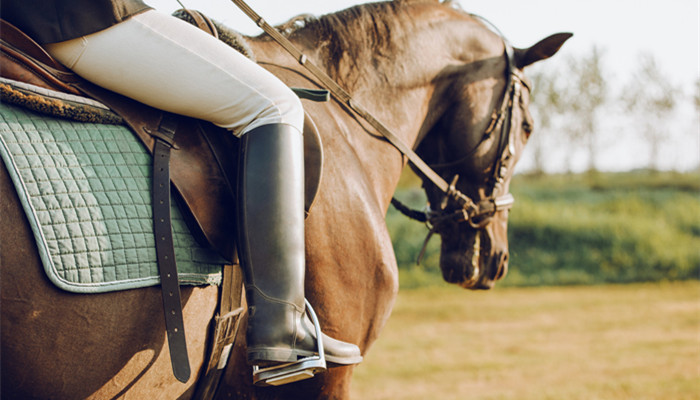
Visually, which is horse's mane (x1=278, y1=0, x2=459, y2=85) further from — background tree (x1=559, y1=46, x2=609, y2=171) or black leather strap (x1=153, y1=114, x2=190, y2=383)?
background tree (x1=559, y1=46, x2=609, y2=171)

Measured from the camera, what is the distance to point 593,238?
1641cm

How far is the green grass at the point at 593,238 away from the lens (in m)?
15.2

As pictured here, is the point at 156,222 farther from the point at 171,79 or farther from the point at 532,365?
the point at 532,365

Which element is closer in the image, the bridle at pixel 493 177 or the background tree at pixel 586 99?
the bridle at pixel 493 177

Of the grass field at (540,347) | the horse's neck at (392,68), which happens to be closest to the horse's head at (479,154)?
the horse's neck at (392,68)

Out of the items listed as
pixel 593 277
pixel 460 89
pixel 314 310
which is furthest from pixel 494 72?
pixel 593 277

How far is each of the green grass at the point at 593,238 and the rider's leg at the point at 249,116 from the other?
39.1 ft

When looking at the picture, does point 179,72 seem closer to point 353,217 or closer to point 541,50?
point 353,217

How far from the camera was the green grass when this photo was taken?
49.8ft

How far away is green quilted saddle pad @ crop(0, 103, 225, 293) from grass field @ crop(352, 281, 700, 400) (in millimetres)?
5113

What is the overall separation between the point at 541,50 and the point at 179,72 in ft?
6.95

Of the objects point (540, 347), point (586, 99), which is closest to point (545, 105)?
point (586, 99)

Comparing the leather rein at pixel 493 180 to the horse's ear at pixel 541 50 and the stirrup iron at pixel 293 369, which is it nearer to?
the horse's ear at pixel 541 50

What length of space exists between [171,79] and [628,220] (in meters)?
17.3
